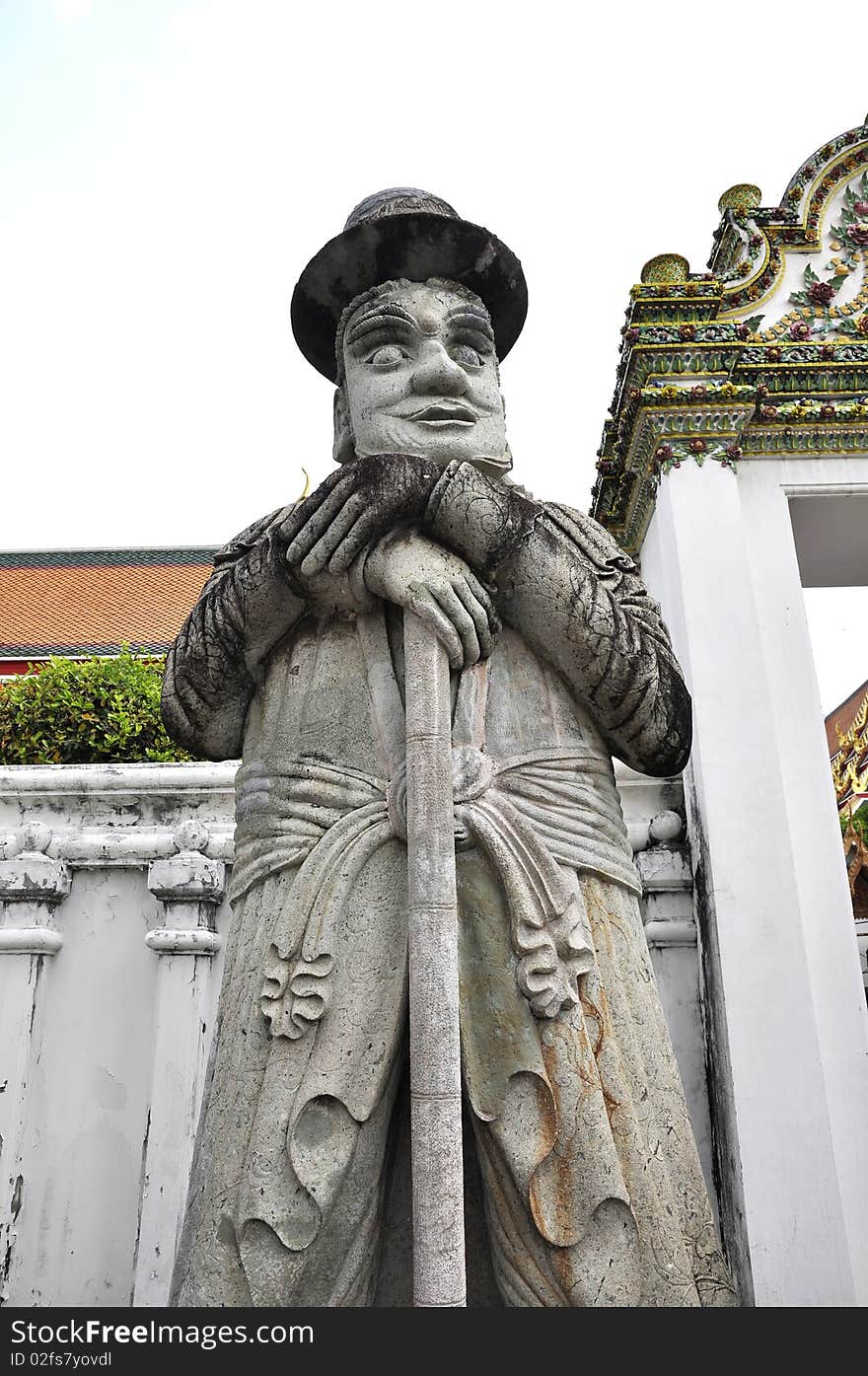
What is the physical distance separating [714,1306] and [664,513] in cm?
418

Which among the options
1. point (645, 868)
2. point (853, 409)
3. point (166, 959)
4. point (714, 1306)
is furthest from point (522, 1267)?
point (853, 409)

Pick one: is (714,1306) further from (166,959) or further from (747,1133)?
(166,959)

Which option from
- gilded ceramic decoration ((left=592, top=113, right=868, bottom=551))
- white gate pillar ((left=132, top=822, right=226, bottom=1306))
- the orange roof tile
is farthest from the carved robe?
the orange roof tile

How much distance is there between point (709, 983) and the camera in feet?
14.7

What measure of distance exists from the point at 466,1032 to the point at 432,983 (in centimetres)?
28

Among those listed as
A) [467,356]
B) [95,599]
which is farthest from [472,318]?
[95,599]

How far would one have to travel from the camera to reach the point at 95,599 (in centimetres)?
1694

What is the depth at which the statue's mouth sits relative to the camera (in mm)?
2670

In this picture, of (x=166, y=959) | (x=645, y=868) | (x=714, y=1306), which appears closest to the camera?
(x=714, y=1306)

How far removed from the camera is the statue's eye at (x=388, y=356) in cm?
278

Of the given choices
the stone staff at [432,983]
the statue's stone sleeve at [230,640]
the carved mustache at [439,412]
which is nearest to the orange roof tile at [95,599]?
the statue's stone sleeve at [230,640]

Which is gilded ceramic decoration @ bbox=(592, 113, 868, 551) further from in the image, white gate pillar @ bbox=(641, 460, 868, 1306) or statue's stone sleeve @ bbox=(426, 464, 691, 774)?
statue's stone sleeve @ bbox=(426, 464, 691, 774)

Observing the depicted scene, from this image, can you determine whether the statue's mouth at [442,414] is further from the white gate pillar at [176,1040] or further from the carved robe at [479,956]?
the white gate pillar at [176,1040]

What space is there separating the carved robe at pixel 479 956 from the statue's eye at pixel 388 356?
588 millimetres
